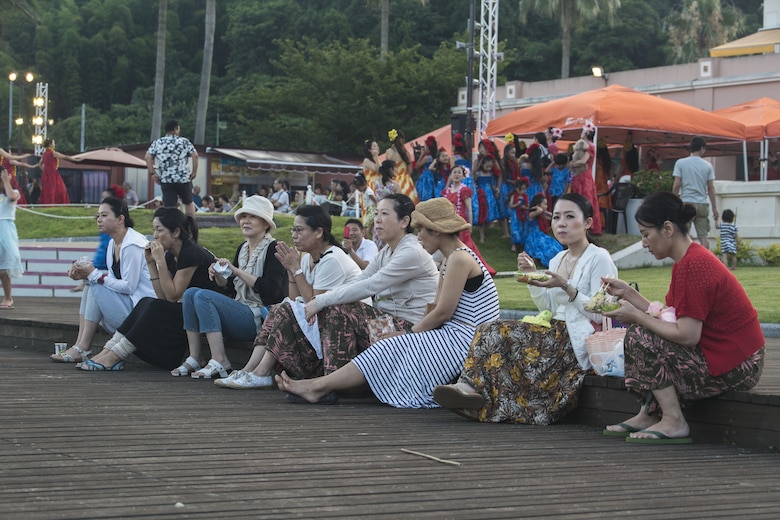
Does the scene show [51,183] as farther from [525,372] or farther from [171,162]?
[525,372]

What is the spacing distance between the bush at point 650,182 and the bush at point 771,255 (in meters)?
1.91

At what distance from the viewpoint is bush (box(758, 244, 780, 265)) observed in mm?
15445

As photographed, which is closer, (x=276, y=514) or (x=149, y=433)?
(x=276, y=514)

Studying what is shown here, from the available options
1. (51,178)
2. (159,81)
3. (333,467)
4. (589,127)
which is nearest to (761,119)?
(589,127)

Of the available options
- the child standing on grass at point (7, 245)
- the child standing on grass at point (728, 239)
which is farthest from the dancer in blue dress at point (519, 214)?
the child standing on grass at point (7, 245)

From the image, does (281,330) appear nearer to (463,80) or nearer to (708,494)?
(708,494)

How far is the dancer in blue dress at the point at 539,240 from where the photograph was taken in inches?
600

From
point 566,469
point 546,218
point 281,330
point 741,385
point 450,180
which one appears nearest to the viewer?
point 566,469

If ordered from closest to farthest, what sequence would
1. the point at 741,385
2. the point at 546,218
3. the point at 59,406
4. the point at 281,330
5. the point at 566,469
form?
1. the point at 566,469
2. the point at 741,385
3. the point at 59,406
4. the point at 281,330
5. the point at 546,218

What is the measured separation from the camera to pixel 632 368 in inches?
203

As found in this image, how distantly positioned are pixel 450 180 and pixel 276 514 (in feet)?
36.7

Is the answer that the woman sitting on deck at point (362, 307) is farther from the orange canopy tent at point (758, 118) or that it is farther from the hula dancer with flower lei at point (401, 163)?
the orange canopy tent at point (758, 118)

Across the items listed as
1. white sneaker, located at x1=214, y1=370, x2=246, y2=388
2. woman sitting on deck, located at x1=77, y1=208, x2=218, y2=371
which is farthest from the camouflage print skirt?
woman sitting on deck, located at x1=77, y1=208, x2=218, y2=371

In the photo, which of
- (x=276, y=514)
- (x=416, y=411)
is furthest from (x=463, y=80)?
(x=276, y=514)
